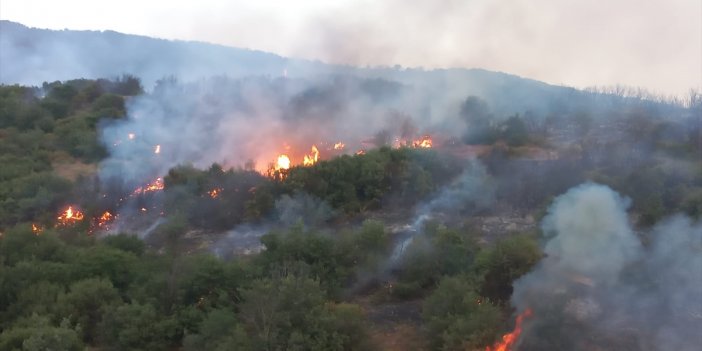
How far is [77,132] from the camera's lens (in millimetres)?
25688

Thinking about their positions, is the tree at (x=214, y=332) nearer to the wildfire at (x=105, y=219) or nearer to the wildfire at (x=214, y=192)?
the wildfire at (x=214, y=192)

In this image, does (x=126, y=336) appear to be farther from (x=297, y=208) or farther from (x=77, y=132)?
(x=77, y=132)

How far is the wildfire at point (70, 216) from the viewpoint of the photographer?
1597 cm

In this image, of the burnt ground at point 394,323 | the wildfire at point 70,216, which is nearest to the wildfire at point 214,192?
the wildfire at point 70,216

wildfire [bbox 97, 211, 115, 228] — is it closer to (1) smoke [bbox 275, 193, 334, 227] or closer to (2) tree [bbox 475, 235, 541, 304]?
(1) smoke [bbox 275, 193, 334, 227]

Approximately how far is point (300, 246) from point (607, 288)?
5.06 meters

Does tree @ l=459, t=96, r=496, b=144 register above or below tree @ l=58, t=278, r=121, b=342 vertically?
above

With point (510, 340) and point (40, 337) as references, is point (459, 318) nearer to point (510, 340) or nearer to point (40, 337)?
point (510, 340)

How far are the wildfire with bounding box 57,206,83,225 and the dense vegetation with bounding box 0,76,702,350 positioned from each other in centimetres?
26

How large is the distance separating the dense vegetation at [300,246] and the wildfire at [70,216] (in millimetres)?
262

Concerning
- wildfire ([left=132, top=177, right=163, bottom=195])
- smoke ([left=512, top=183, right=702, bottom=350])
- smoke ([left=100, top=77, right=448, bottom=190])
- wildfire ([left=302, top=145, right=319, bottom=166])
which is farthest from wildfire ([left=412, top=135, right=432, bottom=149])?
smoke ([left=512, top=183, right=702, bottom=350])

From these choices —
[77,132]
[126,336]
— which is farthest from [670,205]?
[77,132]

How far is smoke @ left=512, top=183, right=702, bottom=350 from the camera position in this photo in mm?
8641

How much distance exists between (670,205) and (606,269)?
6.39 meters
